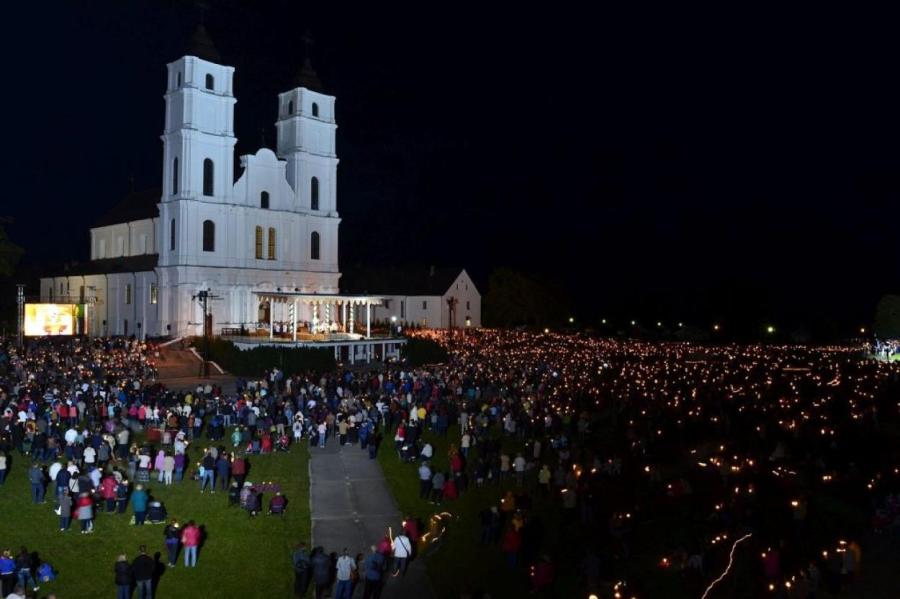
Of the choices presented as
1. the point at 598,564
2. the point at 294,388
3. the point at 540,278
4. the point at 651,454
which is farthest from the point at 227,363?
the point at 540,278

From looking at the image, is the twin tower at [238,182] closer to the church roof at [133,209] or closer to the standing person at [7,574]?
the church roof at [133,209]

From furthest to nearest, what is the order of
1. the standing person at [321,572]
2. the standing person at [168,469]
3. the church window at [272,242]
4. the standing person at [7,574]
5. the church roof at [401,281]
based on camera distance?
the church roof at [401,281], the church window at [272,242], the standing person at [168,469], the standing person at [321,572], the standing person at [7,574]

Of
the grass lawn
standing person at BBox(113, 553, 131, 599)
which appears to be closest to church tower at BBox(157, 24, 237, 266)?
the grass lawn

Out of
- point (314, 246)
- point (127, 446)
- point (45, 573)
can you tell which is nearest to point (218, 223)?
point (314, 246)

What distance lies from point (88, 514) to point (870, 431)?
2043 centimetres

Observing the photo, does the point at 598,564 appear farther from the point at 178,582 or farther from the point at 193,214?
the point at 193,214

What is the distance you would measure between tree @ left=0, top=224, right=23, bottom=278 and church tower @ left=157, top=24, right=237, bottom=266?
8.94m

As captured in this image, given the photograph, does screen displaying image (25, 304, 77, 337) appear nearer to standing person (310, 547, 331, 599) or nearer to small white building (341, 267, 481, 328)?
small white building (341, 267, 481, 328)

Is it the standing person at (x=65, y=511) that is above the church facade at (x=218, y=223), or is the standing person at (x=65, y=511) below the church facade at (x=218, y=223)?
below

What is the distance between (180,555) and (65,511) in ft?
8.81

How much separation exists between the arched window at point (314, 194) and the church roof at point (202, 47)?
10692 mm

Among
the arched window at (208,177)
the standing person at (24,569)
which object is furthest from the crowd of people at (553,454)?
the arched window at (208,177)

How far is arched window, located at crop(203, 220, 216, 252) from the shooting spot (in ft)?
180

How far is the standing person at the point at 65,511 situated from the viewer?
1545cm
